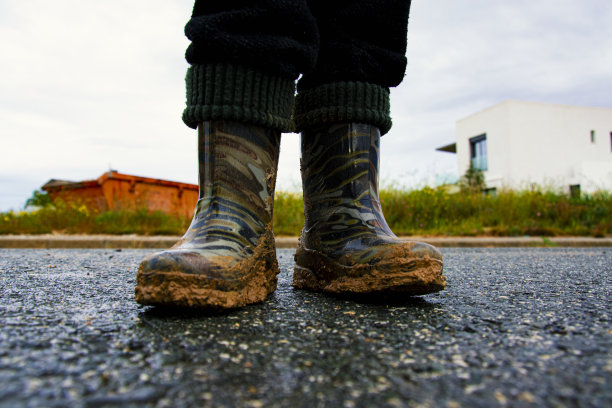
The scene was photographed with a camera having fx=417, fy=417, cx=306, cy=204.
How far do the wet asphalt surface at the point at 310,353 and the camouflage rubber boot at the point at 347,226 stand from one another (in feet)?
0.27

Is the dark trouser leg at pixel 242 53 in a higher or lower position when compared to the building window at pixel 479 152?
lower

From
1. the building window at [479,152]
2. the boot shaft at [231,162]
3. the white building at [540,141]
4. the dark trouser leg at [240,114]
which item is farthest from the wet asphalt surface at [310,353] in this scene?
the building window at [479,152]

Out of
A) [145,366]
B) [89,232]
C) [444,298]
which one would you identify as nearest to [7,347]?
[145,366]

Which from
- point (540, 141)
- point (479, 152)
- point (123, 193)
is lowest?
point (123, 193)

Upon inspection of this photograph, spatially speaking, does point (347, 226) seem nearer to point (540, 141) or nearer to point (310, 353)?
point (310, 353)

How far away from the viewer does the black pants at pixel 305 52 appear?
1.07m

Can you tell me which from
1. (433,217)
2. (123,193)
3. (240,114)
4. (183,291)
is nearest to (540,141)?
(433,217)

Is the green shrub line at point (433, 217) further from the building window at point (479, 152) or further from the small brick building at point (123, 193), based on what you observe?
the building window at point (479, 152)

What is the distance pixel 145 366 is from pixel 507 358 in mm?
568

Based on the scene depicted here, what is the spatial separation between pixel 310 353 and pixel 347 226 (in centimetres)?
61

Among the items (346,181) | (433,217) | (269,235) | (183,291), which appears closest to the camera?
Result: (183,291)

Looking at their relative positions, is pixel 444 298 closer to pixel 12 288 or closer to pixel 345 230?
pixel 345 230

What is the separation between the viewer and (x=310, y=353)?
703mm

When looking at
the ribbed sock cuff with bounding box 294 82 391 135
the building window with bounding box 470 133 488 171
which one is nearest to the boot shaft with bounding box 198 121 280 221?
the ribbed sock cuff with bounding box 294 82 391 135
